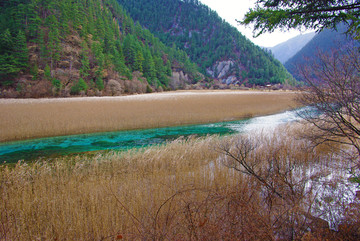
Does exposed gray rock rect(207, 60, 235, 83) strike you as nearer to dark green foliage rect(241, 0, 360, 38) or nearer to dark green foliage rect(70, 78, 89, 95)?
dark green foliage rect(70, 78, 89, 95)

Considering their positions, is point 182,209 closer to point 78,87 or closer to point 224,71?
point 78,87

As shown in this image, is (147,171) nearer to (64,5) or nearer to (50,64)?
(50,64)

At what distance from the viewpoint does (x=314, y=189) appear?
15.3ft

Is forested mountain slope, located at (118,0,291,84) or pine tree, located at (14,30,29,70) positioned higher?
forested mountain slope, located at (118,0,291,84)

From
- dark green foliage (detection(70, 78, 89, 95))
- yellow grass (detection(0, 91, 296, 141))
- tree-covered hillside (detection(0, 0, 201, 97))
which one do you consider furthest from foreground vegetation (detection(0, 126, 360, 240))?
dark green foliage (detection(70, 78, 89, 95))

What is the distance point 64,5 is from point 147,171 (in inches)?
2312

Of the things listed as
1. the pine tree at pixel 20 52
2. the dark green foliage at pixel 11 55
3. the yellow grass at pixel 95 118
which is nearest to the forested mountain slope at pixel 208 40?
the yellow grass at pixel 95 118

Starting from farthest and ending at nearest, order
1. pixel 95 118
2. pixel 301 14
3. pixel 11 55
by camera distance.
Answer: pixel 11 55, pixel 95 118, pixel 301 14

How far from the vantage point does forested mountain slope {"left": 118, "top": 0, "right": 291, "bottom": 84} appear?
118 metres

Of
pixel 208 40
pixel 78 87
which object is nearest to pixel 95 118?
pixel 78 87

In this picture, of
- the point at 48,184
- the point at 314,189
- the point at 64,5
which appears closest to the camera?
the point at 314,189

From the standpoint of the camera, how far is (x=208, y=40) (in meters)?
160

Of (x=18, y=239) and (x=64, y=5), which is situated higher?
(x=64, y=5)

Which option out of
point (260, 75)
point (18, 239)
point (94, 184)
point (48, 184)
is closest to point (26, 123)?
point (48, 184)
